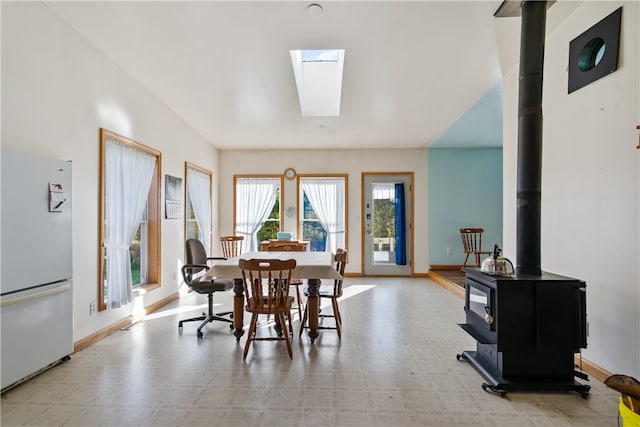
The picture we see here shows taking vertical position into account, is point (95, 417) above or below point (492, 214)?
below

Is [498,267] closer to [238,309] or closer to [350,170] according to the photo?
[238,309]

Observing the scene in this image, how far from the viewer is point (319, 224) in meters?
6.90

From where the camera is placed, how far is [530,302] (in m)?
2.16

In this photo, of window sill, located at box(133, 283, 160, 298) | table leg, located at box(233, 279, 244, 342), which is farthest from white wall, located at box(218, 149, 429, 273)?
table leg, located at box(233, 279, 244, 342)

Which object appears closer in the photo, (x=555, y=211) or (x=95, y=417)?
(x=95, y=417)

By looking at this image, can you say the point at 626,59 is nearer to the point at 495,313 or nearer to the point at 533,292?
the point at 533,292

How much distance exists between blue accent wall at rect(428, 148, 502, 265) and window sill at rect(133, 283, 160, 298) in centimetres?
506

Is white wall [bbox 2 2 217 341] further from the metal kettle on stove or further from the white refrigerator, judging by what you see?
the metal kettle on stove

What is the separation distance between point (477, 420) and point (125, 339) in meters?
3.05

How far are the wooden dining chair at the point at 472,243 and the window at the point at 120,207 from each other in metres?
5.57

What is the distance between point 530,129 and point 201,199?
16.7 feet

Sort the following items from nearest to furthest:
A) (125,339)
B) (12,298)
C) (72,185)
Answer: (12,298) < (72,185) < (125,339)

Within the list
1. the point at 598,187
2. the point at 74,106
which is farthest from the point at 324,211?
the point at 598,187

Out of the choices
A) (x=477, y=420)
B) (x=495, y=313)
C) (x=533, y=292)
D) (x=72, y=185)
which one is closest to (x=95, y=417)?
(x=72, y=185)
